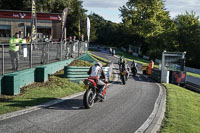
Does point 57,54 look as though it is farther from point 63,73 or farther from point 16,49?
point 16,49

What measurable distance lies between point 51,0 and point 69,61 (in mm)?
44624

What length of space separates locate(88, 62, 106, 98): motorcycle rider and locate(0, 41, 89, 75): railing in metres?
3.76

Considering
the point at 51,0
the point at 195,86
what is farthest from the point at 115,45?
the point at 195,86

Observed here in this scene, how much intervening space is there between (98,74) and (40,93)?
2.87m

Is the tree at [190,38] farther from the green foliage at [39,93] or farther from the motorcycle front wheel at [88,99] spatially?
the motorcycle front wheel at [88,99]

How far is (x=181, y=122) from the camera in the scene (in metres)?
8.18

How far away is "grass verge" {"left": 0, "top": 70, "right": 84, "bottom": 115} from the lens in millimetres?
8648

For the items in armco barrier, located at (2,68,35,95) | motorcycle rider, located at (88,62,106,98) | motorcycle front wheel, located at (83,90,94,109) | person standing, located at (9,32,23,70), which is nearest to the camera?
motorcycle front wheel, located at (83,90,94,109)

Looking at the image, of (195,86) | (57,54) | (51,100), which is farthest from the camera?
(195,86)

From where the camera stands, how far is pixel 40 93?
10805 millimetres

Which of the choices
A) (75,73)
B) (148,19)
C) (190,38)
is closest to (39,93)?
(75,73)

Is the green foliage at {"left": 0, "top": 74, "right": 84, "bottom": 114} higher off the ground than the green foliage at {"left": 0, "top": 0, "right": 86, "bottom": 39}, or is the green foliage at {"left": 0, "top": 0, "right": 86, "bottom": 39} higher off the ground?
the green foliage at {"left": 0, "top": 0, "right": 86, "bottom": 39}

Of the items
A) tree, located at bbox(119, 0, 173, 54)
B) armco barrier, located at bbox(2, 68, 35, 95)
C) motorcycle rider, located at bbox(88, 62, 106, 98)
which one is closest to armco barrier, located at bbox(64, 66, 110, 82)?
armco barrier, located at bbox(2, 68, 35, 95)

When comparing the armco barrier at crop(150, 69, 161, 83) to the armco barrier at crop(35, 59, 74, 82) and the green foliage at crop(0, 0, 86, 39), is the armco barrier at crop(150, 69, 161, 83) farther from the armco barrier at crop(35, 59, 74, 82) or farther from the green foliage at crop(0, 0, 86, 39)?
the green foliage at crop(0, 0, 86, 39)
